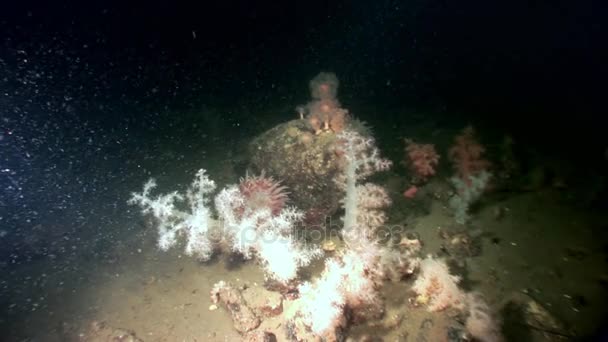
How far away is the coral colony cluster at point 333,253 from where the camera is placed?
329 centimetres

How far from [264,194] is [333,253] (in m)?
1.27

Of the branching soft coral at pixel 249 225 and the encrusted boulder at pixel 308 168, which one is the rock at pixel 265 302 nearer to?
the branching soft coral at pixel 249 225

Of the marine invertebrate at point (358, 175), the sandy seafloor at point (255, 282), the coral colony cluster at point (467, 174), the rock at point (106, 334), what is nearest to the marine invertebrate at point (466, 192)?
the coral colony cluster at point (467, 174)

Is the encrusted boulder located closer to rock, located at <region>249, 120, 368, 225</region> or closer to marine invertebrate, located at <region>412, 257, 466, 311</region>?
rock, located at <region>249, 120, 368, 225</region>

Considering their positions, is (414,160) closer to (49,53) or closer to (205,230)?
(205,230)

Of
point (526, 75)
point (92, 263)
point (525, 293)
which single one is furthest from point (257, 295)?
point (526, 75)

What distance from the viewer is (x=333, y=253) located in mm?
4328

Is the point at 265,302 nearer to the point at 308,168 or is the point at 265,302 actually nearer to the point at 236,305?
the point at 236,305

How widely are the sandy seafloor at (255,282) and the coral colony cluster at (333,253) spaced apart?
0.70 ft

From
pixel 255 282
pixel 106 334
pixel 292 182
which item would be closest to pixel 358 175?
pixel 292 182

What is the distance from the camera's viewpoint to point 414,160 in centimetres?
542

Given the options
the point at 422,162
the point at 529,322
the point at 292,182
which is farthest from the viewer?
the point at 422,162

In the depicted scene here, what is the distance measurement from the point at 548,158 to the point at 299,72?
39.5 ft

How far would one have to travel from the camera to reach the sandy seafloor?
327 cm
